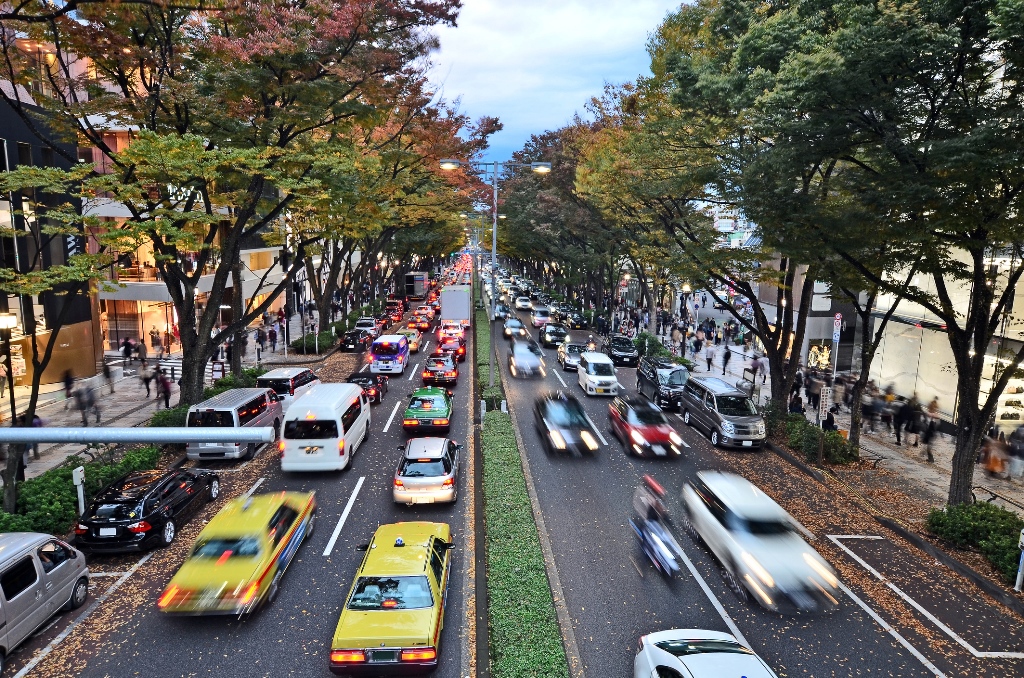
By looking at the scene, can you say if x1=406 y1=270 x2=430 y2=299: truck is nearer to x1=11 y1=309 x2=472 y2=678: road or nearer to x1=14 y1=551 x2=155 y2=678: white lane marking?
x1=11 y1=309 x2=472 y2=678: road

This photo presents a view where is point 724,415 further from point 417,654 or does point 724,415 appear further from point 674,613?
point 417,654

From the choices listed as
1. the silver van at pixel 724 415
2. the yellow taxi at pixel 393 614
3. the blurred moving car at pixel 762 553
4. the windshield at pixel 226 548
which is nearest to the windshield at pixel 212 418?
the windshield at pixel 226 548

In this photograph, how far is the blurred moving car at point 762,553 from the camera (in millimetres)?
10930

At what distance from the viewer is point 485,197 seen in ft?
156

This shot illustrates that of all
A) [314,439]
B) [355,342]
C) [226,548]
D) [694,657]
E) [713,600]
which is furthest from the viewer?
[355,342]

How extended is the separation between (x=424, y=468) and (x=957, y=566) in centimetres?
1132

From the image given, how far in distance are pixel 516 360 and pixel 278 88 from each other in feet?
60.5

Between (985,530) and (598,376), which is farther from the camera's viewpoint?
(598,376)

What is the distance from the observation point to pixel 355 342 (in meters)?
38.0

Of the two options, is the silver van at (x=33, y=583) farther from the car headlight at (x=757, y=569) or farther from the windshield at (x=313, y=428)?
the car headlight at (x=757, y=569)

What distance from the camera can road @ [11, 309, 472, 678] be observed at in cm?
916

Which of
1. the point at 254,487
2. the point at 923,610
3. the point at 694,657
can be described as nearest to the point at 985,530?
the point at 923,610

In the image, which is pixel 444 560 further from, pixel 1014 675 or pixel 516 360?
pixel 516 360

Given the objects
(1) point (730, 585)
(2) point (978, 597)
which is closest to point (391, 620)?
(1) point (730, 585)
